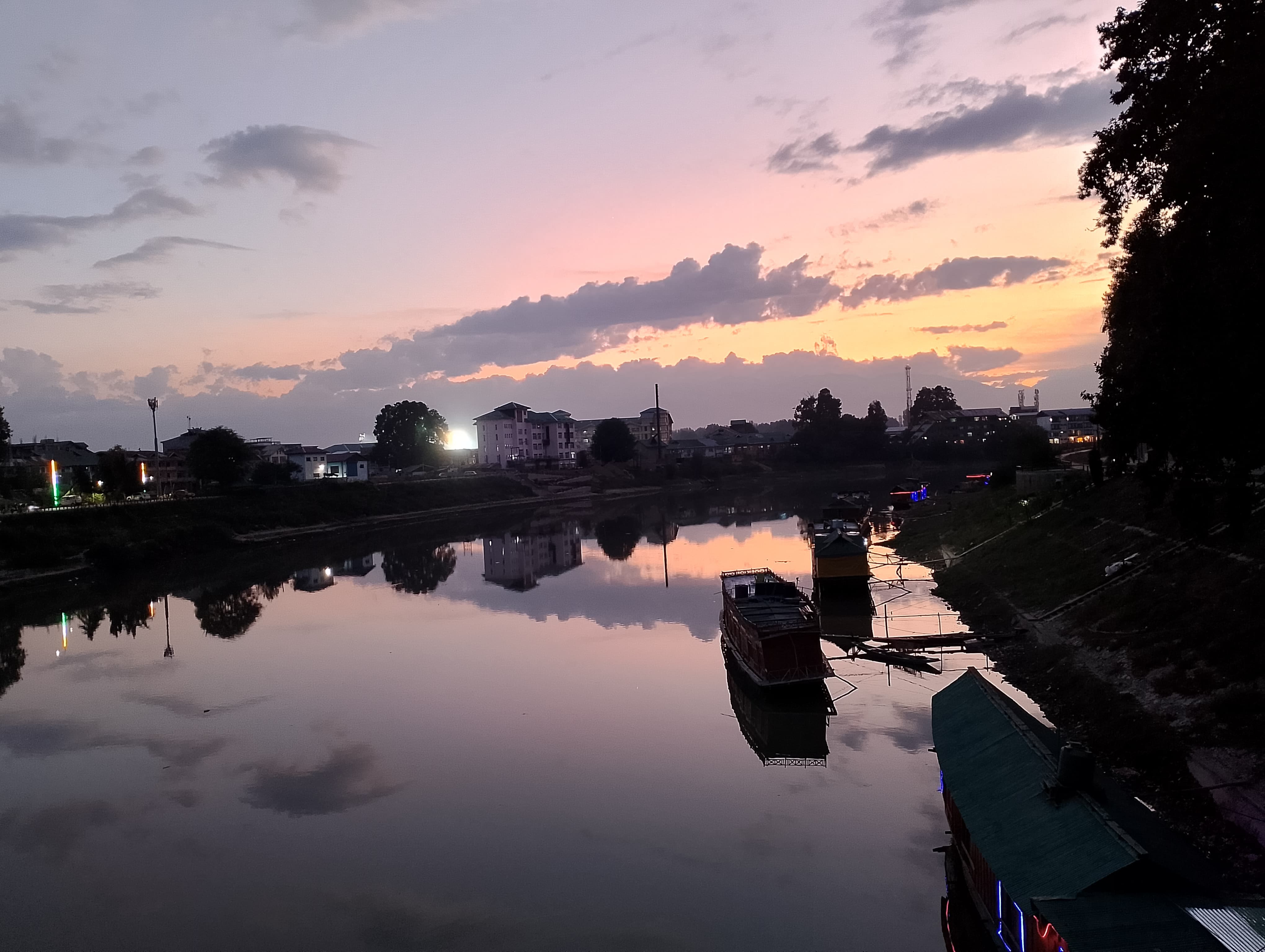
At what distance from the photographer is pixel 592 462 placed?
141250 mm

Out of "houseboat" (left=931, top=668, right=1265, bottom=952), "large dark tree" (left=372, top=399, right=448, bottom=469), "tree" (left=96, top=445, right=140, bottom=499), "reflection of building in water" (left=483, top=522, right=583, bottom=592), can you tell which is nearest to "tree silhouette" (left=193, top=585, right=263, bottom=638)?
"reflection of building in water" (left=483, top=522, right=583, bottom=592)

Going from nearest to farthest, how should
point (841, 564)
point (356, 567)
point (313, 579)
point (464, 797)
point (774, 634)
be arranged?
point (464, 797)
point (774, 634)
point (841, 564)
point (313, 579)
point (356, 567)

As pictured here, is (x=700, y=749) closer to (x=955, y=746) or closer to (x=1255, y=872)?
(x=955, y=746)

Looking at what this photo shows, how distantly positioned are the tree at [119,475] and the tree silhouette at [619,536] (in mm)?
46702

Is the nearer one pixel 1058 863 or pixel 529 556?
pixel 1058 863

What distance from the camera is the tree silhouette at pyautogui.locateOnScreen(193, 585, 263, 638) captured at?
137ft

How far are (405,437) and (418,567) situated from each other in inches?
3067

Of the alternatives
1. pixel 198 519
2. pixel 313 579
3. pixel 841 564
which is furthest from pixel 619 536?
pixel 841 564

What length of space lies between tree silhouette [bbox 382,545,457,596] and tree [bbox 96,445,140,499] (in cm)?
3330

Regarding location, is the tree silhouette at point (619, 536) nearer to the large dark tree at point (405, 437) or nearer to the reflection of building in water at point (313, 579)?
Result: the reflection of building in water at point (313, 579)

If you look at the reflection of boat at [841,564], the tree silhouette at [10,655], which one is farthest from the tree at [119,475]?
the reflection of boat at [841,564]

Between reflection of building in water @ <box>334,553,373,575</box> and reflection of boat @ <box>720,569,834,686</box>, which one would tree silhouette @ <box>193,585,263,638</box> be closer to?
reflection of building in water @ <box>334,553,373,575</box>

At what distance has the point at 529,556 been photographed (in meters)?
66.2

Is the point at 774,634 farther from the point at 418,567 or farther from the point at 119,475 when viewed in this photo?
the point at 119,475
